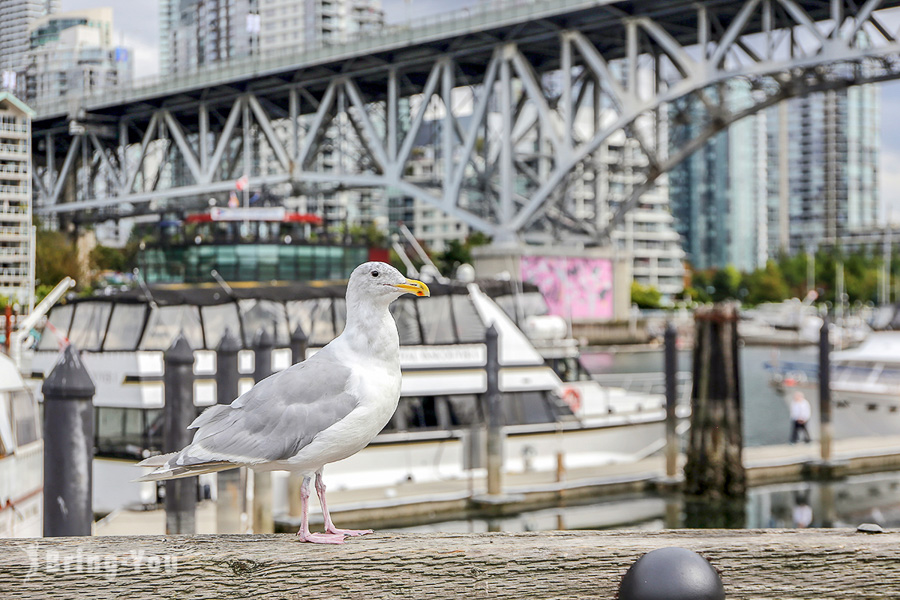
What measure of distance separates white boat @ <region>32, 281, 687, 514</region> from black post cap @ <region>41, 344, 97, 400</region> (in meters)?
8.82

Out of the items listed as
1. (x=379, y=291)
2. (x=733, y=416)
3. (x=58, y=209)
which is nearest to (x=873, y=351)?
(x=733, y=416)

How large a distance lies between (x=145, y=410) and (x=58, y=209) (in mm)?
4909

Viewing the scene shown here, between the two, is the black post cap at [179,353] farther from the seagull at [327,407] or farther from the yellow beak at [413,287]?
the yellow beak at [413,287]

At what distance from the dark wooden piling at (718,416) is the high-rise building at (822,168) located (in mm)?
160624

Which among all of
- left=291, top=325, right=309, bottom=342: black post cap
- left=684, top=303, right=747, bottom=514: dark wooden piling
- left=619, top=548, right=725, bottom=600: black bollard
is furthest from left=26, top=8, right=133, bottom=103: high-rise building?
left=684, top=303, right=747, bottom=514: dark wooden piling

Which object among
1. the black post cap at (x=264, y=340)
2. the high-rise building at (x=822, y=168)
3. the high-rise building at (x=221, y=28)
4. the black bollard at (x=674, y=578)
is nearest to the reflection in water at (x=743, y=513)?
the black post cap at (x=264, y=340)

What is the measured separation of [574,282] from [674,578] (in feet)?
163

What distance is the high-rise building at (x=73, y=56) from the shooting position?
10453mm

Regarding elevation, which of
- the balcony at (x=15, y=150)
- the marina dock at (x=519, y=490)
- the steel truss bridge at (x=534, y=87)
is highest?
the steel truss bridge at (x=534, y=87)

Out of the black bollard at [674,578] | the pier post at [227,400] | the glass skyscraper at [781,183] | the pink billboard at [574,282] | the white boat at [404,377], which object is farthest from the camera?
the glass skyscraper at [781,183]

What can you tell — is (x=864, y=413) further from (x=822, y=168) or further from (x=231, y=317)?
(x=822, y=168)

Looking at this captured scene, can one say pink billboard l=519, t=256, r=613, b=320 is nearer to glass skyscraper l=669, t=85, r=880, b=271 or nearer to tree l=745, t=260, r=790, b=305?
tree l=745, t=260, r=790, b=305

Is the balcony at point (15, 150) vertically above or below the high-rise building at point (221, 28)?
below

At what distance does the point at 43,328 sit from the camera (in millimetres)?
17047
